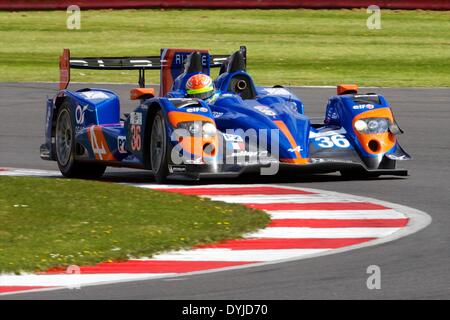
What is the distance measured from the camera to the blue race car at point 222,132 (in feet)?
44.3

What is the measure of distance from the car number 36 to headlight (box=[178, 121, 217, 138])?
45.2 inches

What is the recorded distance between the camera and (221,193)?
12.9 metres

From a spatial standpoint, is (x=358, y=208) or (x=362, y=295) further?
(x=358, y=208)

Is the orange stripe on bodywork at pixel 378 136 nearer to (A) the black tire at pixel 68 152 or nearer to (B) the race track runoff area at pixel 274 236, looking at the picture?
(B) the race track runoff area at pixel 274 236

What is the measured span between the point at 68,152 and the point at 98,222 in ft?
16.1

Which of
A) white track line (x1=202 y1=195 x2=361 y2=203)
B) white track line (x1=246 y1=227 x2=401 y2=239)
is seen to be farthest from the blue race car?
white track line (x1=246 y1=227 x2=401 y2=239)

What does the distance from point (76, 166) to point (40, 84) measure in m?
12.7

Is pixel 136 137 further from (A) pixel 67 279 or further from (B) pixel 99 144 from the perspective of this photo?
(A) pixel 67 279

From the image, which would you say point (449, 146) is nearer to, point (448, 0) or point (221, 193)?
point (221, 193)

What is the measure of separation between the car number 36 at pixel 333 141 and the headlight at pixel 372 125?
19 cm

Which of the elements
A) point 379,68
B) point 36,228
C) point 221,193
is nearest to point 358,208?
point 221,193

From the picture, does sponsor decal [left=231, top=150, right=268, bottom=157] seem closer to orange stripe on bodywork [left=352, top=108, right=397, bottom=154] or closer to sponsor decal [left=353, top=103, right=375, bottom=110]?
orange stripe on bodywork [left=352, top=108, right=397, bottom=154]

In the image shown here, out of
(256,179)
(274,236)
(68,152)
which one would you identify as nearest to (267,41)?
(68,152)

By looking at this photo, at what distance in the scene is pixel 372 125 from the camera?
14.1m
